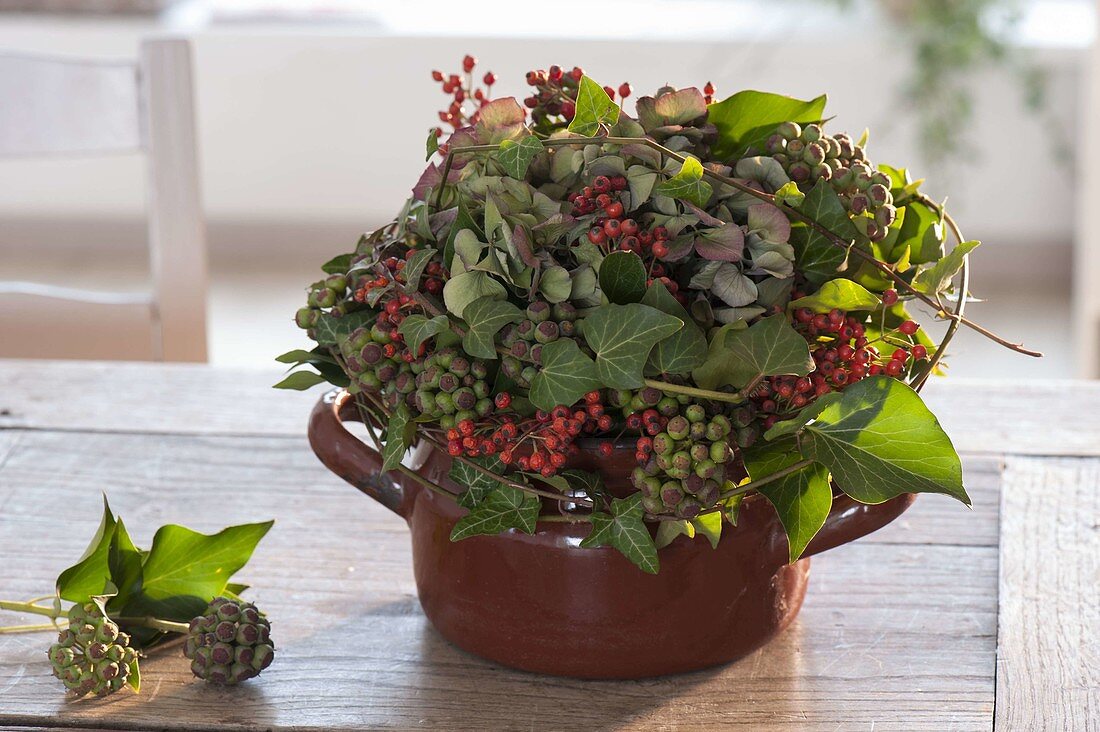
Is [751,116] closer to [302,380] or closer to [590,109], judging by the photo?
[590,109]

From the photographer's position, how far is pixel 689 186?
488 millimetres

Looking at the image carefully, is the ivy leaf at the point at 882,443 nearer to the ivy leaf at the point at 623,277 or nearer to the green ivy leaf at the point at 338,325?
the ivy leaf at the point at 623,277

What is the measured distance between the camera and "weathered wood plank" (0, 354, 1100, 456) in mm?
914

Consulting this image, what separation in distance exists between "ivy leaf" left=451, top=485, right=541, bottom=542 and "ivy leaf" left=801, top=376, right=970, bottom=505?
121 millimetres

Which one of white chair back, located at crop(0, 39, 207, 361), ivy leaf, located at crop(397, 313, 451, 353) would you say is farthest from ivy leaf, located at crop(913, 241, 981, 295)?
white chair back, located at crop(0, 39, 207, 361)

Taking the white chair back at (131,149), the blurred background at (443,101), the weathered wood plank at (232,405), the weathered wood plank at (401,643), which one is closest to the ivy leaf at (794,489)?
the weathered wood plank at (401,643)

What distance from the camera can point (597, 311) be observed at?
0.48 meters

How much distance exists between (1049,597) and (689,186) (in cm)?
35

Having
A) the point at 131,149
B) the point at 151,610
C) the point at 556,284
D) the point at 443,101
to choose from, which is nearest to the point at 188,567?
the point at 151,610

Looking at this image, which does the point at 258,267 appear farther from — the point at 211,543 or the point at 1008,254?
the point at 211,543

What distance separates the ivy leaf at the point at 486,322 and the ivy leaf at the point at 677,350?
0.06 metres

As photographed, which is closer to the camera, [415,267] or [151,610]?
[415,267]

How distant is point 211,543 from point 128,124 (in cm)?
75

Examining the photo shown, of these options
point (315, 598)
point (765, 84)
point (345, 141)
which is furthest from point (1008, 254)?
point (315, 598)
